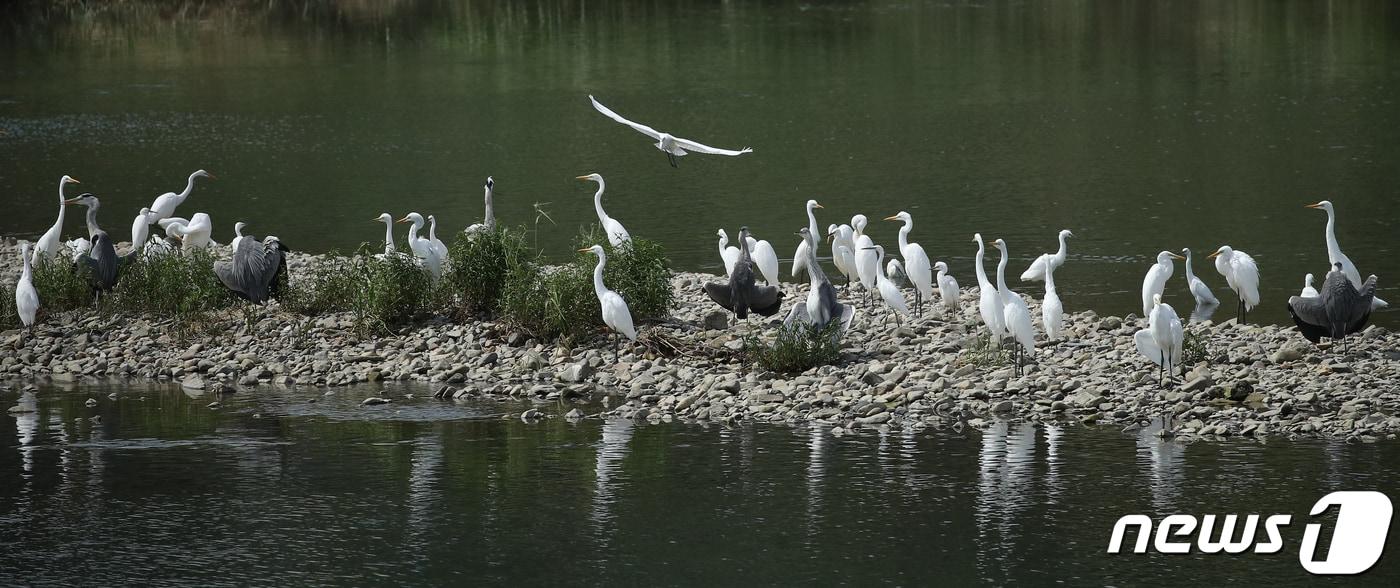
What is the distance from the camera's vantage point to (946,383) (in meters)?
16.4

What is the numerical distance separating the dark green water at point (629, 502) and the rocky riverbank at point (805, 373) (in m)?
→ 0.59

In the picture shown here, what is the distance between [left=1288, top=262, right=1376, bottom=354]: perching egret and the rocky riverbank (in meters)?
0.28

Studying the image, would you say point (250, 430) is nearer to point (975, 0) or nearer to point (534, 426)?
point (534, 426)

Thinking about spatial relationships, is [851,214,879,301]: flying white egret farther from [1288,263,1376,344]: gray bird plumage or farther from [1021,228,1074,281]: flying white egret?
[1288,263,1376,344]: gray bird plumage

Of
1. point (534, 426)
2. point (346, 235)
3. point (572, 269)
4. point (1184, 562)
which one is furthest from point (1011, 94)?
point (1184, 562)

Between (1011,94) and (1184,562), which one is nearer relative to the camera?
(1184,562)

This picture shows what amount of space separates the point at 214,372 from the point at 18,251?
31.5 ft

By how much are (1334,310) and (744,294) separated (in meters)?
6.18

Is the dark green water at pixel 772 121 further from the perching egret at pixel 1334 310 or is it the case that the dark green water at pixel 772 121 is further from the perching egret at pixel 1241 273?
the perching egret at pixel 1334 310

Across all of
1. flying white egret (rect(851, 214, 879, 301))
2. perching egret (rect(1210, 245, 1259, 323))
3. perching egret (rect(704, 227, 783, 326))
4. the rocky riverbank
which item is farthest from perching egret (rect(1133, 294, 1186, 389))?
perching egret (rect(704, 227, 783, 326))

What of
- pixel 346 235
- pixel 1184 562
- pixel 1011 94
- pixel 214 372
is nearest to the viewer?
pixel 1184 562

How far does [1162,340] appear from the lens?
51.3 ft

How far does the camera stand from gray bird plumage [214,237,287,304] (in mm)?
19703

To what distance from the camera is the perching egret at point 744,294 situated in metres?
18.4
